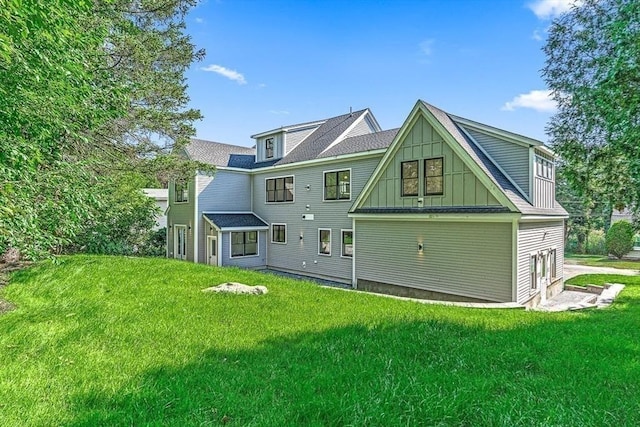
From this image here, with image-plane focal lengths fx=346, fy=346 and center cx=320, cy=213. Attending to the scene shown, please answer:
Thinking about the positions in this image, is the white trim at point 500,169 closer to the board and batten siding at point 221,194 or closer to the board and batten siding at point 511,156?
the board and batten siding at point 511,156

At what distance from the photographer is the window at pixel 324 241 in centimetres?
1737

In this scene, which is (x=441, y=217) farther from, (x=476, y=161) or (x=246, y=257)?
(x=246, y=257)

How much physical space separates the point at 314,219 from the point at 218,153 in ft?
29.3

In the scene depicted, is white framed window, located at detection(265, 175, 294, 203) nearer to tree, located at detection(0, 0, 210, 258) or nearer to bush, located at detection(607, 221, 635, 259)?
tree, located at detection(0, 0, 210, 258)

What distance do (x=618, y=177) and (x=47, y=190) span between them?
1107cm

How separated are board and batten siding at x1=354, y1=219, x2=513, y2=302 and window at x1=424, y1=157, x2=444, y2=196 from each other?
1112mm

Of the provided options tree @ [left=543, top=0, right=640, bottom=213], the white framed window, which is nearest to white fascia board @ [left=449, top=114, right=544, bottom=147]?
tree @ [left=543, top=0, right=640, bottom=213]

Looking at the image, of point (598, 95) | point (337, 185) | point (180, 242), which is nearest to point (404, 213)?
point (337, 185)

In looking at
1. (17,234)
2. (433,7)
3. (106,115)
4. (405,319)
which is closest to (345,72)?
(433,7)

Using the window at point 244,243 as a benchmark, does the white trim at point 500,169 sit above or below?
above

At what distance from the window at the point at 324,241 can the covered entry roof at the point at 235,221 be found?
4265 millimetres

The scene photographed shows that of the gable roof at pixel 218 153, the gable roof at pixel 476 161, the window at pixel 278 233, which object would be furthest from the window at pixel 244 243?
the gable roof at pixel 476 161

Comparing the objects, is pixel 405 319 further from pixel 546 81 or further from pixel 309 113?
pixel 309 113

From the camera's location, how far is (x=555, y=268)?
14500 millimetres
